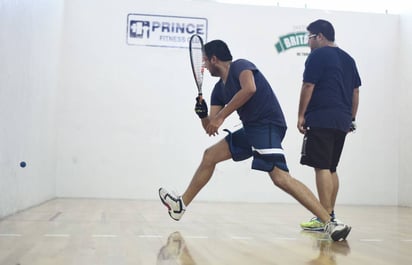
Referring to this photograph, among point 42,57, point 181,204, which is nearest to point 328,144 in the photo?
point 181,204

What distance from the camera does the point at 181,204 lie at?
2.59 metres

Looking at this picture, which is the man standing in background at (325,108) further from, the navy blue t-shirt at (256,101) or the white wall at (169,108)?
the white wall at (169,108)

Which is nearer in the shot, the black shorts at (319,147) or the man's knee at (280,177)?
the man's knee at (280,177)

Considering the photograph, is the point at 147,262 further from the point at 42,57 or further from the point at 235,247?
the point at 42,57

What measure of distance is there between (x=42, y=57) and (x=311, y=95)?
2233 millimetres

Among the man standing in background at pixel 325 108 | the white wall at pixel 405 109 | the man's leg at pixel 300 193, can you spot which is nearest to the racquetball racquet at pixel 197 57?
the man standing in background at pixel 325 108

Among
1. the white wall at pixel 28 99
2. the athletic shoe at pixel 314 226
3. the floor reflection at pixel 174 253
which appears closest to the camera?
the floor reflection at pixel 174 253

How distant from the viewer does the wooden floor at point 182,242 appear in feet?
5.48

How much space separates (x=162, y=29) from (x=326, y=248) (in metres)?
3.61

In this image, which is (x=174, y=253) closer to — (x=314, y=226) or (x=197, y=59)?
(x=314, y=226)

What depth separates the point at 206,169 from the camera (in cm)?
263

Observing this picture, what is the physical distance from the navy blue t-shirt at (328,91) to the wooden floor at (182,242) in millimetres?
554

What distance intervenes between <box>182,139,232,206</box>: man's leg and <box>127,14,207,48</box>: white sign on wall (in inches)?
110

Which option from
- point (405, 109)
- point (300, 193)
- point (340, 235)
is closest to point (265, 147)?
point (300, 193)
